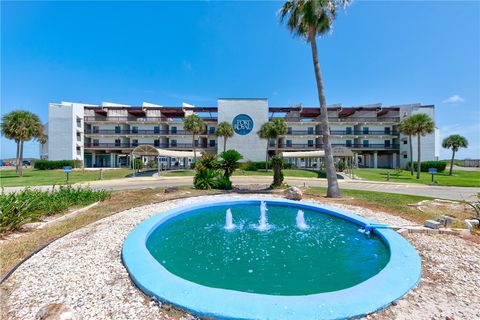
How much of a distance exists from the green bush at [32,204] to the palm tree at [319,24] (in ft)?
44.6

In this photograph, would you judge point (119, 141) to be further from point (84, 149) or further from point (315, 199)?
point (315, 199)

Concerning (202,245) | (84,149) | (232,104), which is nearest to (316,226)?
(202,245)

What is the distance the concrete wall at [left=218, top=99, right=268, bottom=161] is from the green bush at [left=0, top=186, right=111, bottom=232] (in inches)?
1307

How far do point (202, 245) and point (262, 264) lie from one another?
6.77ft

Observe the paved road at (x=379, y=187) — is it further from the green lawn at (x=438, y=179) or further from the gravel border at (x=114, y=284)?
the gravel border at (x=114, y=284)

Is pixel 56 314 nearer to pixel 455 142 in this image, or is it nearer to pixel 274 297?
pixel 274 297

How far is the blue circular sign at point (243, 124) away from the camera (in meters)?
43.1

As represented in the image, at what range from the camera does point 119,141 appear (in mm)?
47594

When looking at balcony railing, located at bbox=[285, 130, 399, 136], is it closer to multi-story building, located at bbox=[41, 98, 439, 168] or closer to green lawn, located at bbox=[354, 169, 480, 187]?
multi-story building, located at bbox=[41, 98, 439, 168]

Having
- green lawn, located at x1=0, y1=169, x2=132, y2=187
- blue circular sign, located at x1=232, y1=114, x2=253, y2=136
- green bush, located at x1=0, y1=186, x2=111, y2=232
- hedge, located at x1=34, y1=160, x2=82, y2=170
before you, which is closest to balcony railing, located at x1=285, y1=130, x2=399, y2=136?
blue circular sign, located at x1=232, y1=114, x2=253, y2=136

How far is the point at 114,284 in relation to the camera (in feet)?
12.6

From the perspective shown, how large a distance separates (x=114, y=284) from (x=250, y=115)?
1625 inches

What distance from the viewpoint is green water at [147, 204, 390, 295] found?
169 inches

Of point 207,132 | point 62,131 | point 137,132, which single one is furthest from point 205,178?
point 62,131
